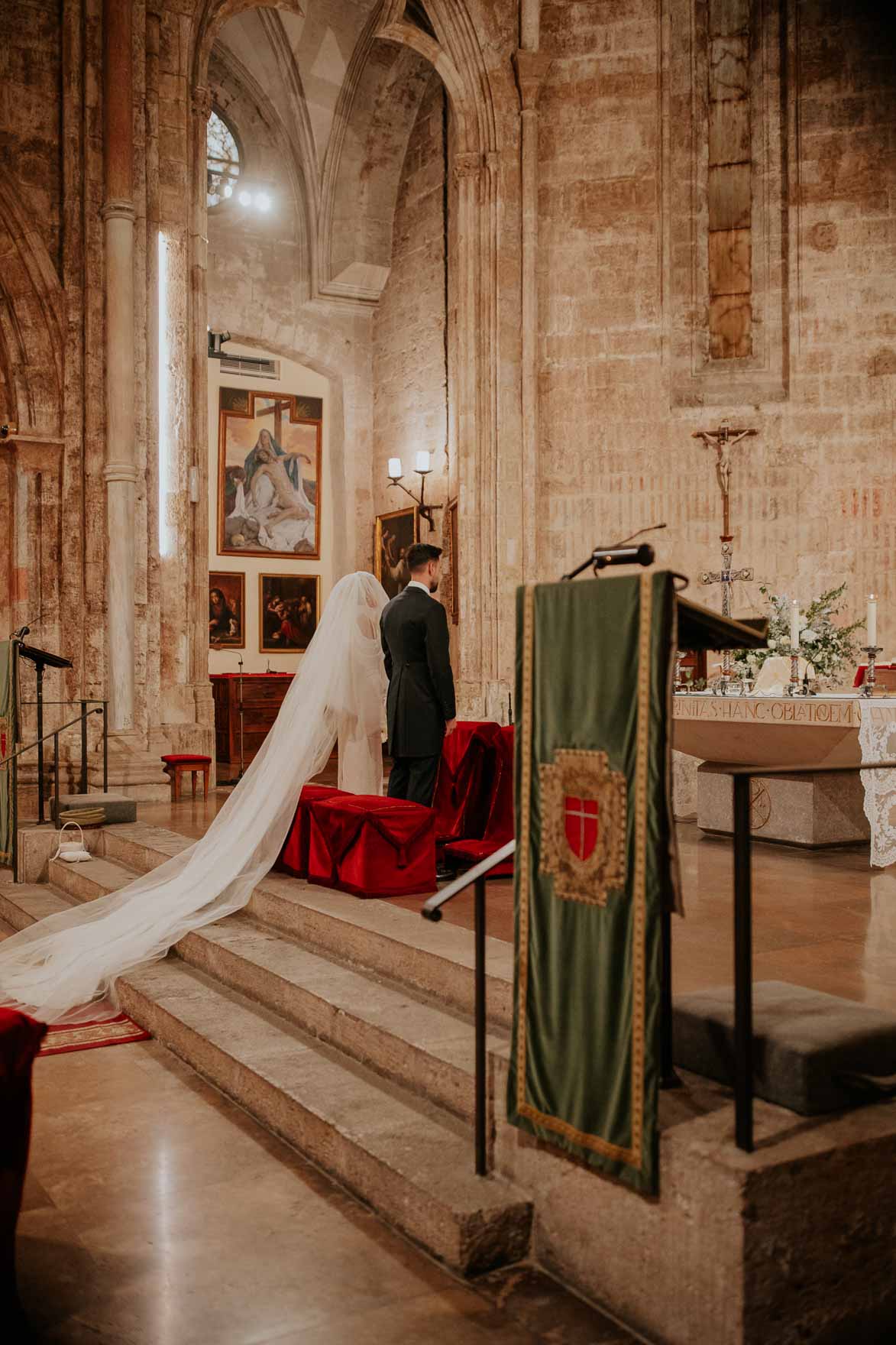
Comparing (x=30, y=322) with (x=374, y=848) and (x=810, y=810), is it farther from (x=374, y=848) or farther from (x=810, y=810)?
(x=810, y=810)

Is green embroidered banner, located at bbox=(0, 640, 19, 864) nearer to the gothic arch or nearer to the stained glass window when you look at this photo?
the gothic arch

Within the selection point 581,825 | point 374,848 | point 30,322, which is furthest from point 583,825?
point 30,322

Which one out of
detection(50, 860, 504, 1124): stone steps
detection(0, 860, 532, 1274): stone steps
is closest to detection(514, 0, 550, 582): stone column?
detection(50, 860, 504, 1124): stone steps

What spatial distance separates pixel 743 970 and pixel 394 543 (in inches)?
538

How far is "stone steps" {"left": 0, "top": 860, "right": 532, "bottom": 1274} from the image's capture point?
10.3 ft

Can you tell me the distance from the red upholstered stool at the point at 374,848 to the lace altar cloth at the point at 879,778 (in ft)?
7.75

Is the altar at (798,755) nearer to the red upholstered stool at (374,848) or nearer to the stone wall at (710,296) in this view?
the red upholstered stool at (374,848)

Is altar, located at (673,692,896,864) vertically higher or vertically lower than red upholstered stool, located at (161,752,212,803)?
higher

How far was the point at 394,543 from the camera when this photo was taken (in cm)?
1597

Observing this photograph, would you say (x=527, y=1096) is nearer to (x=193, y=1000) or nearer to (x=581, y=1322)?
(x=581, y=1322)

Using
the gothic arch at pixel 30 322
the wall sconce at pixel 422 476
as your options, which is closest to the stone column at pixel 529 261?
the wall sconce at pixel 422 476

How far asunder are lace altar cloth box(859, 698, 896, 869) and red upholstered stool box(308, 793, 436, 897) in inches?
93.0

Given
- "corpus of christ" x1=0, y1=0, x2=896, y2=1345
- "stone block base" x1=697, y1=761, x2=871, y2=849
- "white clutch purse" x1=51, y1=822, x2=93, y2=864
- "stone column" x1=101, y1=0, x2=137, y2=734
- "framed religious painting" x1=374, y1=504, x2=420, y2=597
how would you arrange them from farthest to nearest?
"framed religious painting" x1=374, y1=504, x2=420, y2=597 < "stone column" x1=101, y1=0, x2=137, y2=734 < "white clutch purse" x1=51, y1=822, x2=93, y2=864 < "stone block base" x1=697, y1=761, x2=871, y2=849 < "corpus of christ" x1=0, y1=0, x2=896, y2=1345

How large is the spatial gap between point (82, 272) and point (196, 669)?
12.5ft
